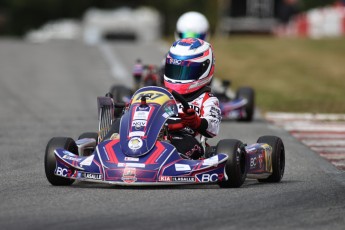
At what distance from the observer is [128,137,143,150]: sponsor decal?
8828 millimetres

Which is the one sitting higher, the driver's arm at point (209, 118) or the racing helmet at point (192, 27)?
the driver's arm at point (209, 118)

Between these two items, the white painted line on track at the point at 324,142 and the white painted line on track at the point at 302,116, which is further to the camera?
the white painted line on track at the point at 302,116

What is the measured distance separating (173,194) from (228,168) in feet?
1.92

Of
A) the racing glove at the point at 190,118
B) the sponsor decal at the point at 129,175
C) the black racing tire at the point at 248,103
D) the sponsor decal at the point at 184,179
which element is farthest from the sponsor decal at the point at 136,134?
the black racing tire at the point at 248,103

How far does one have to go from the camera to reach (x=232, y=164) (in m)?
8.89

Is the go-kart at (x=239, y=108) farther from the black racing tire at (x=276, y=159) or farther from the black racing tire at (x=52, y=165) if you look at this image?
the black racing tire at (x=52, y=165)

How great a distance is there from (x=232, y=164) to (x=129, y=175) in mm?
810

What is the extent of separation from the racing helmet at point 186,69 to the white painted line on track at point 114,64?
14.3 metres

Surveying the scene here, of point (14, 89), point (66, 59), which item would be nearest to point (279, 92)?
point (14, 89)

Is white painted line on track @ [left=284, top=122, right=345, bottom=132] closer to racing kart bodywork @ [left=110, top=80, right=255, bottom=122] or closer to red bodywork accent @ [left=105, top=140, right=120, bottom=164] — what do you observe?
racing kart bodywork @ [left=110, top=80, right=255, bottom=122]

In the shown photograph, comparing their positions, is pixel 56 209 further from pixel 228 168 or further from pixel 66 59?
pixel 66 59

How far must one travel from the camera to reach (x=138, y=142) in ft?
29.0

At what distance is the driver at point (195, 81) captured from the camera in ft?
31.7

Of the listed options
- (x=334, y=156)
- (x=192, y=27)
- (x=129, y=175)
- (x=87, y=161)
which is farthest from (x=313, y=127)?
(x=129, y=175)
